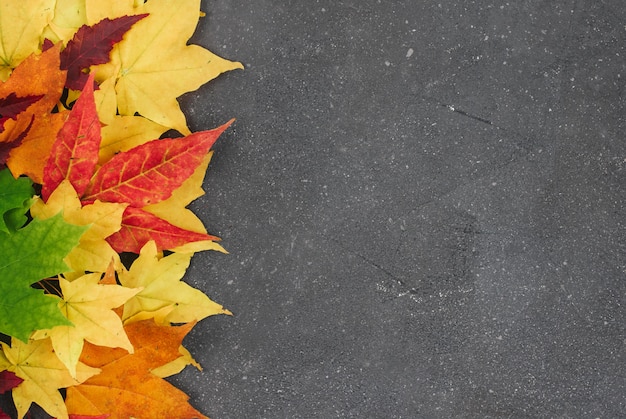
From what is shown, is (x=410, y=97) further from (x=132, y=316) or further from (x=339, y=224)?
(x=132, y=316)

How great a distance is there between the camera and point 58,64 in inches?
39.8

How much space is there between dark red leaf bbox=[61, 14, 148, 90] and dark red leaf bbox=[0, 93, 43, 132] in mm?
111

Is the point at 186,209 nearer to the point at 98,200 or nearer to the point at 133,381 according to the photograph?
the point at 98,200

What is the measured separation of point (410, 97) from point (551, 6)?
0.37 m

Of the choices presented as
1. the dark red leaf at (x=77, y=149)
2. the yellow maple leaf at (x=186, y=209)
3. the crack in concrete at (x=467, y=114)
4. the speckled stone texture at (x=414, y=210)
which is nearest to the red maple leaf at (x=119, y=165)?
the dark red leaf at (x=77, y=149)

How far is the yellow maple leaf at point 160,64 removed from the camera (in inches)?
42.6

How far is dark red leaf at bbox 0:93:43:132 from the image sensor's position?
0.99 metres

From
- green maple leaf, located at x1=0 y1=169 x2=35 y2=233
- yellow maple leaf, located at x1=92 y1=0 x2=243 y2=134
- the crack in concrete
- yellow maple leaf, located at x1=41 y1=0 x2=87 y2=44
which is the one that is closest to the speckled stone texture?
the crack in concrete

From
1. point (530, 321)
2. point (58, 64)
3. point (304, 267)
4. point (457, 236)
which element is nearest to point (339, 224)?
point (304, 267)

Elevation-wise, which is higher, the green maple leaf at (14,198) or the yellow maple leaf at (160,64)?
the yellow maple leaf at (160,64)

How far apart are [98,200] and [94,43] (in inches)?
11.8

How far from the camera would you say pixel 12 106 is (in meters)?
0.99

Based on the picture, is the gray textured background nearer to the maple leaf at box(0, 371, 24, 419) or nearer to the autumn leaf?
the autumn leaf

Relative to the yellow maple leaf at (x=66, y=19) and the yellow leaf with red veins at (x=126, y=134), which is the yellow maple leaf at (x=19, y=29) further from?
the yellow leaf with red veins at (x=126, y=134)
